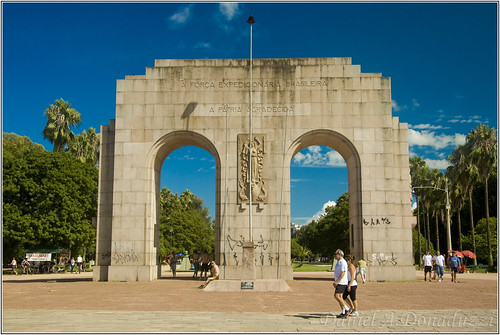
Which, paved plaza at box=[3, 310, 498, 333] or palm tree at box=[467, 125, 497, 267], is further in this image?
palm tree at box=[467, 125, 497, 267]

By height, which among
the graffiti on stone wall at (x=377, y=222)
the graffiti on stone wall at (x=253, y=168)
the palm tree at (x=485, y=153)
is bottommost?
the graffiti on stone wall at (x=377, y=222)

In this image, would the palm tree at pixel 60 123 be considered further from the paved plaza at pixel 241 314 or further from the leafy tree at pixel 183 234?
the paved plaza at pixel 241 314

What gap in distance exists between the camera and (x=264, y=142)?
2892cm

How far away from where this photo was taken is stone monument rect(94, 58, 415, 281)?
2803cm

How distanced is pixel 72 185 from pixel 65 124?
11831mm

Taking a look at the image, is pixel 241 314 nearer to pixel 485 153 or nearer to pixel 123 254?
pixel 123 254

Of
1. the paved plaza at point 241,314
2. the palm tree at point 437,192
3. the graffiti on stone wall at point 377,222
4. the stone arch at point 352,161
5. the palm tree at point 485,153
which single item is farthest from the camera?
the palm tree at point 437,192

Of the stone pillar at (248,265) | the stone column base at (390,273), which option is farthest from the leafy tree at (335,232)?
the stone pillar at (248,265)

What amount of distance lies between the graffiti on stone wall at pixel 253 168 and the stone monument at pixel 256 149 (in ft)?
0.20

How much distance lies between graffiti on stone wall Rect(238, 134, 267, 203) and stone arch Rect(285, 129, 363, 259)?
167cm

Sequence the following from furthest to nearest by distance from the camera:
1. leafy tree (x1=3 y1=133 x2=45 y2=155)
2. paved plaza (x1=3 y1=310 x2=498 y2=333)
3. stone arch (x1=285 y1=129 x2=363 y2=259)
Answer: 1. leafy tree (x1=3 y1=133 x2=45 y2=155)
2. stone arch (x1=285 y1=129 x2=363 y2=259)
3. paved plaza (x1=3 y1=310 x2=498 y2=333)

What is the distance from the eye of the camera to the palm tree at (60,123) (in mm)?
52469

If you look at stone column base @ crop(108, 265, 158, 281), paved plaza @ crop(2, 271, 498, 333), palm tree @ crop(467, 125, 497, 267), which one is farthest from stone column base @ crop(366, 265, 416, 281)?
palm tree @ crop(467, 125, 497, 267)

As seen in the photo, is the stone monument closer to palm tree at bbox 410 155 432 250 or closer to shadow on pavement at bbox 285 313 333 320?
shadow on pavement at bbox 285 313 333 320
